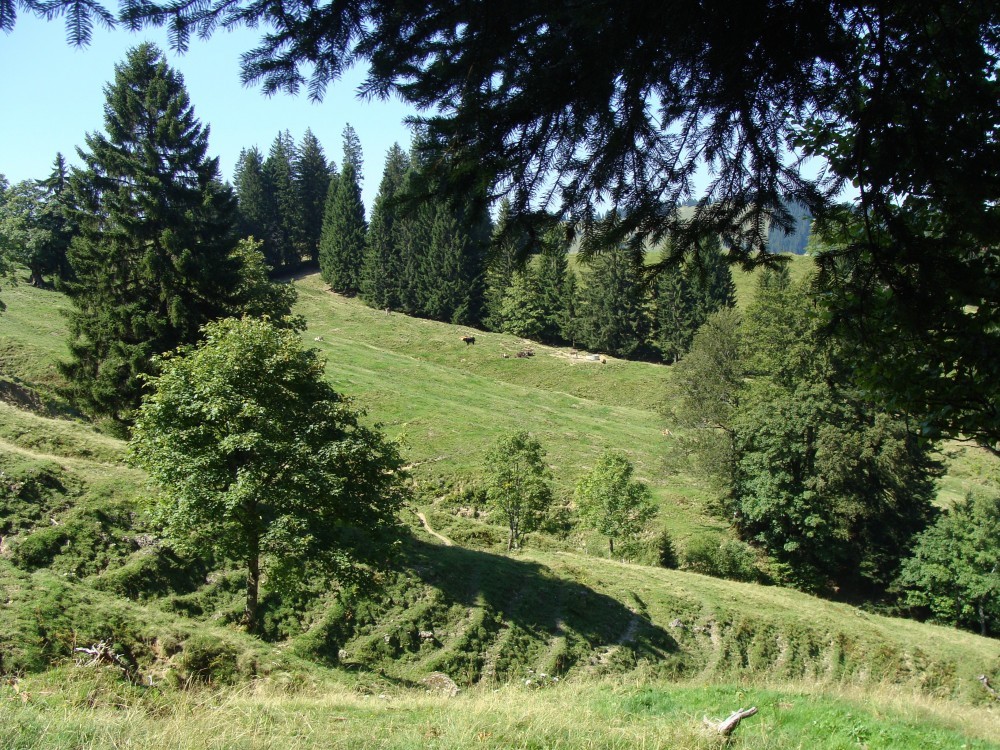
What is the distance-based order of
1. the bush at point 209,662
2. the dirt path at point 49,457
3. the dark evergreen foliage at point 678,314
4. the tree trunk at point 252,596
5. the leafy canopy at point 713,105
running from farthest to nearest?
the dark evergreen foliage at point 678,314, the dirt path at point 49,457, the tree trunk at point 252,596, the bush at point 209,662, the leafy canopy at point 713,105

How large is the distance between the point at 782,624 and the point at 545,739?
1931 cm

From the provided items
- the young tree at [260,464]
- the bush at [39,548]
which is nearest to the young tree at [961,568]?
the young tree at [260,464]

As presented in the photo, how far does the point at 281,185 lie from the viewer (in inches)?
3679

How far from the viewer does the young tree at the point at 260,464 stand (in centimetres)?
1380

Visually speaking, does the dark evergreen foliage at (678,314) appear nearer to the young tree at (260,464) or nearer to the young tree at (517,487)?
the young tree at (517,487)

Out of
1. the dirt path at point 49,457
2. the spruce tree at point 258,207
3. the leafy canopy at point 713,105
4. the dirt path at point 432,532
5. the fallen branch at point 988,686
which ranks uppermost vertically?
the spruce tree at point 258,207

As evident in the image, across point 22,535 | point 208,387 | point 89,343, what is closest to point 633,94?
point 208,387

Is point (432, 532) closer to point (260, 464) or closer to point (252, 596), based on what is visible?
point (252, 596)

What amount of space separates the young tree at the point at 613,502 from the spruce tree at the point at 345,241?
61.0 meters

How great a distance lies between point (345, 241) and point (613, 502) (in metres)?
65.3

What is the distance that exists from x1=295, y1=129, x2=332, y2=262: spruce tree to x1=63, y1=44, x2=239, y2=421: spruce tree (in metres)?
65.2

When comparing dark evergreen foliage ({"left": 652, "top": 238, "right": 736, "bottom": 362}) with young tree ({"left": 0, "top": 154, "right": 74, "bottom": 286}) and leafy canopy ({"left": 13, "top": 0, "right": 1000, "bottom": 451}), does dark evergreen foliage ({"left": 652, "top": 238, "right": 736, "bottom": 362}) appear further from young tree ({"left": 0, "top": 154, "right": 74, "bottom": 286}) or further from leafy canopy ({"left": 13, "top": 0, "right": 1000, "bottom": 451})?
leafy canopy ({"left": 13, "top": 0, "right": 1000, "bottom": 451})

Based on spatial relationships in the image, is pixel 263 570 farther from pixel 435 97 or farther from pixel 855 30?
pixel 855 30

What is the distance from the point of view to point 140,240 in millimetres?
28500
